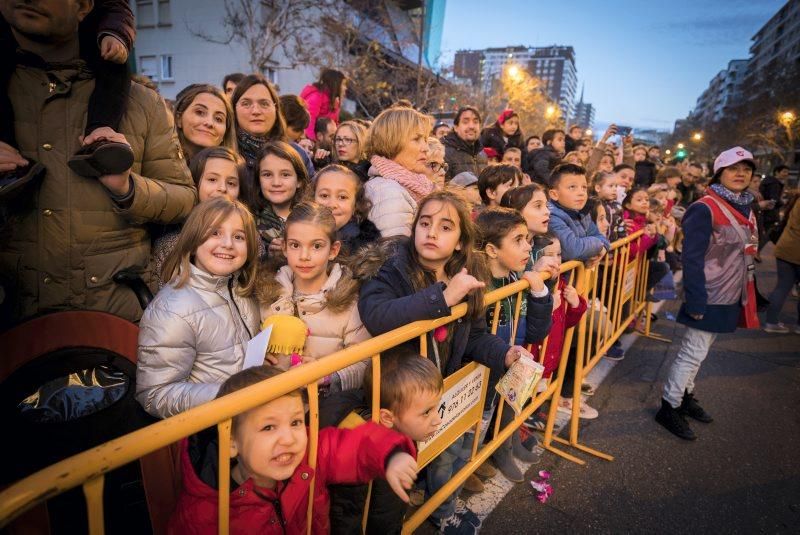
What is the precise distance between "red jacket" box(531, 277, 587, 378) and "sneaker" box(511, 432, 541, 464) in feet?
1.84

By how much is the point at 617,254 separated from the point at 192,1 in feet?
87.9

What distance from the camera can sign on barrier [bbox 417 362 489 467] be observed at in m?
1.86

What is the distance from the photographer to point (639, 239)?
4.59m

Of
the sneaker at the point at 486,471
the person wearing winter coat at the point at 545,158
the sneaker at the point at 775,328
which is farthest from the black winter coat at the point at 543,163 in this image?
the sneaker at the point at 486,471

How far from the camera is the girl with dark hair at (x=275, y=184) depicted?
278 centimetres

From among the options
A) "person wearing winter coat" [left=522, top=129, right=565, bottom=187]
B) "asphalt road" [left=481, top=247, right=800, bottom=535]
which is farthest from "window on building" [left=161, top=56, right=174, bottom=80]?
"asphalt road" [left=481, top=247, right=800, bottom=535]

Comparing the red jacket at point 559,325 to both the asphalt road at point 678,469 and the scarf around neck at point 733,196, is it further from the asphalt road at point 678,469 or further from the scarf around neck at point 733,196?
the scarf around neck at point 733,196

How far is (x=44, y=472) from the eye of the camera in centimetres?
83

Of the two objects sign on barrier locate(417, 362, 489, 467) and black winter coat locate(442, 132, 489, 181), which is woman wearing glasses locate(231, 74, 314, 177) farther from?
black winter coat locate(442, 132, 489, 181)

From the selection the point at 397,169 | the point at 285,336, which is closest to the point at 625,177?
the point at 397,169

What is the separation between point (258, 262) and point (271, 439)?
1182 millimetres

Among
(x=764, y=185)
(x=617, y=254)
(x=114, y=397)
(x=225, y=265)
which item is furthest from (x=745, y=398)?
(x=764, y=185)

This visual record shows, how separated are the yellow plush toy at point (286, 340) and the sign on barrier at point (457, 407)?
0.69 m

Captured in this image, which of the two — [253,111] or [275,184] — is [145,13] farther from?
[275,184]
